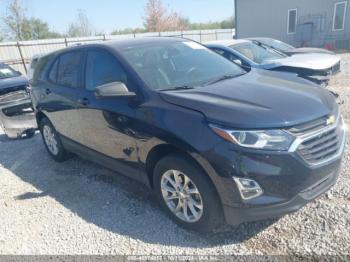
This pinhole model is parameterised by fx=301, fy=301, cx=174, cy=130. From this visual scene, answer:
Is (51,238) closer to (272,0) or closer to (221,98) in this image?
(221,98)

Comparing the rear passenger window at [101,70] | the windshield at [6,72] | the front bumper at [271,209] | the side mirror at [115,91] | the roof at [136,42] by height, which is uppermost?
the roof at [136,42]

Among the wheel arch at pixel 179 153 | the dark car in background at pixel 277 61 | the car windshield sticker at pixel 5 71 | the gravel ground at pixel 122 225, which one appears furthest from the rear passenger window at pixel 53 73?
the car windshield sticker at pixel 5 71

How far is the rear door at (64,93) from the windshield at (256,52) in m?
3.96

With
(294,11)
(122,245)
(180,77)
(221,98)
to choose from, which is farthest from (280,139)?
(294,11)

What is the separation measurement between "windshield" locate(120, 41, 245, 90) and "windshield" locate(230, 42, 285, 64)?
3.12m

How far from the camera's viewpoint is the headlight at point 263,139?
7.59 ft

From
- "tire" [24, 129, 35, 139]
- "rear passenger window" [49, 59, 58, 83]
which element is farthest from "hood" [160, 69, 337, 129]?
"tire" [24, 129, 35, 139]

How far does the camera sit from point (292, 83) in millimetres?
3141

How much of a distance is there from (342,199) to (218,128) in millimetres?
1712

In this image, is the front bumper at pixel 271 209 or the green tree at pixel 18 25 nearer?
the front bumper at pixel 271 209

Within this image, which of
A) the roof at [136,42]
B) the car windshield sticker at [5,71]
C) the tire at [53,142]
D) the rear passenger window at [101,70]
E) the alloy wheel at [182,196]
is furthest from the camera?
the car windshield sticker at [5,71]

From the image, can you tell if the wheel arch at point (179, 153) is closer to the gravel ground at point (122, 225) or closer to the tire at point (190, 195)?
the tire at point (190, 195)

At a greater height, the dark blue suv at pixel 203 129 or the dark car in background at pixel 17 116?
the dark blue suv at pixel 203 129

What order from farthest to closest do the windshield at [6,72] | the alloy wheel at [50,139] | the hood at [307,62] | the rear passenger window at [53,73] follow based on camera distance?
1. the windshield at [6,72]
2. the hood at [307,62]
3. the alloy wheel at [50,139]
4. the rear passenger window at [53,73]
